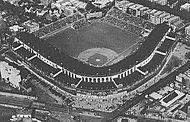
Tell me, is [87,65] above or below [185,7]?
below

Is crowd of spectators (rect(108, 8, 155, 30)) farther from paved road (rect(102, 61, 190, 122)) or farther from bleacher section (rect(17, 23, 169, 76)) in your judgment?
paved road (rect(102, 61, 190, 122))

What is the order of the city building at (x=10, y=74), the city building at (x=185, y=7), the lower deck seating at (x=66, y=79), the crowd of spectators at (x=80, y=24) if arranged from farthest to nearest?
the city building at (x=185, y=7) < the crowd of spectators at (x=80, y=24) < the city building at (x=10, y=74) < the lower deck seating at (x=66, y=79)

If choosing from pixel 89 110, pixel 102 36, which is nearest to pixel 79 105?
pixel 89 110

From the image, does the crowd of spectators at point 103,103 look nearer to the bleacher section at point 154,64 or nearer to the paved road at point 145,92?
the paved road at point 145,92

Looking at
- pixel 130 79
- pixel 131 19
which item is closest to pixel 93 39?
pixel 131 19

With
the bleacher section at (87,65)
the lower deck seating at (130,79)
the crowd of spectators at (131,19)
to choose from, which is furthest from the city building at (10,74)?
the crowd of spectators at (131,19)

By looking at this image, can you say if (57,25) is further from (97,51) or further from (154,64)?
(154,64)

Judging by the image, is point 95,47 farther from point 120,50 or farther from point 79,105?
point 79,105
